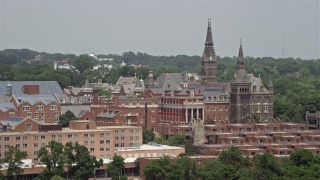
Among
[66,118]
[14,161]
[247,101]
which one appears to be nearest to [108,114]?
[66,118]

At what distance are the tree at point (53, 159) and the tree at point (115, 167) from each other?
5049mm

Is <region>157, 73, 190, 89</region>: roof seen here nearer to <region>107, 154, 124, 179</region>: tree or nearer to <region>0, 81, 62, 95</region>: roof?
<region>0, 81, 62, 95</region>: roof

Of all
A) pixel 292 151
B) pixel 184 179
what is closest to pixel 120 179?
pixel 184 179

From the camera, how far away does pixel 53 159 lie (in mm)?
95875

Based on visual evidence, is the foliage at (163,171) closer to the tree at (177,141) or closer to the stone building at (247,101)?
the tree at (177,141)

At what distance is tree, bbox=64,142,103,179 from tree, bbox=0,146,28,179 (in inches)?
175

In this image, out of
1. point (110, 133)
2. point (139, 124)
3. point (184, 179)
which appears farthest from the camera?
point (139, 124)

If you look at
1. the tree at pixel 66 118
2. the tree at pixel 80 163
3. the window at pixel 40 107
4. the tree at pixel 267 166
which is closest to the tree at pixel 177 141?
the tree at pixel 66 118

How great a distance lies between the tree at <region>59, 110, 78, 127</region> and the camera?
119125mm

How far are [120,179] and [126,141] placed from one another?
47.5 ft

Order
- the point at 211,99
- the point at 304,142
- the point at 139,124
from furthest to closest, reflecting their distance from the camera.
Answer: the point at 211,99 < the point at 139,124 < the point at 304,142

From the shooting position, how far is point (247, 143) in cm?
11338

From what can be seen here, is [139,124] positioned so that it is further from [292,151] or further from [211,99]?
[292,151]

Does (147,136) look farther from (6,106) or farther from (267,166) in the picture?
(267,166)
